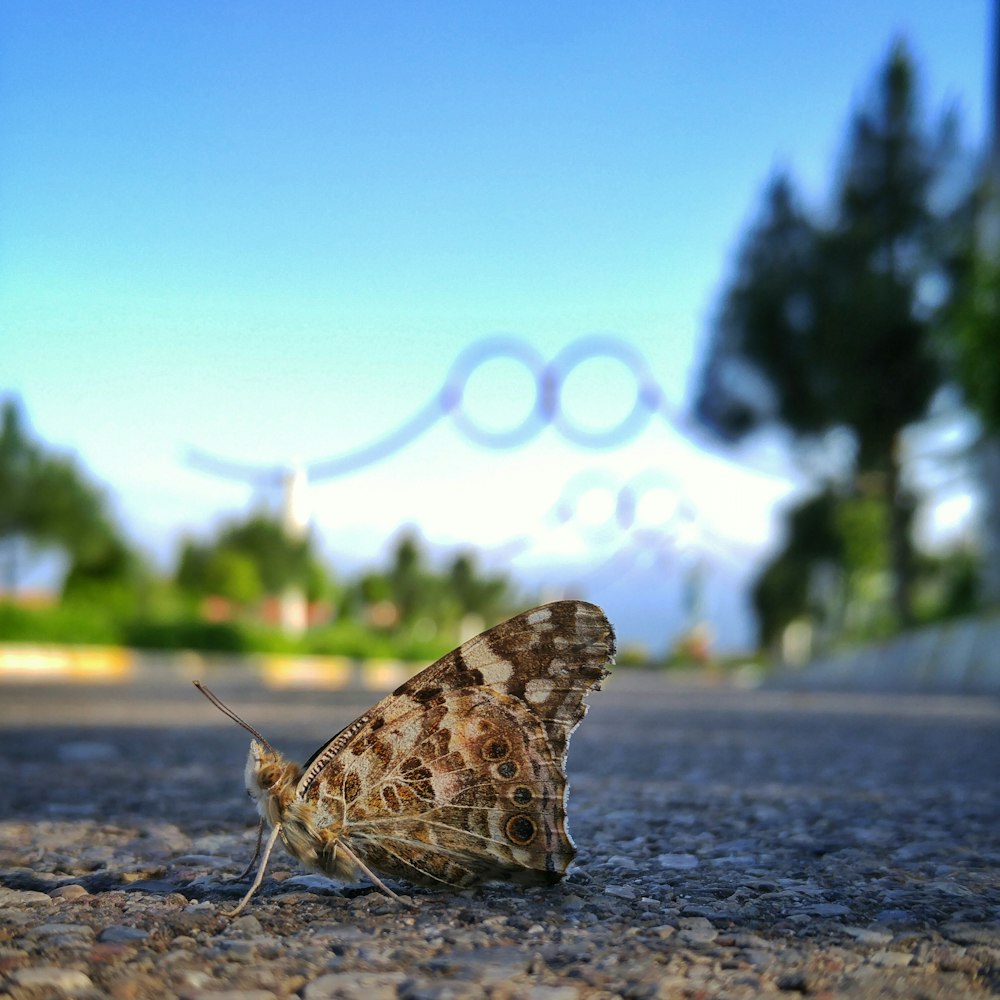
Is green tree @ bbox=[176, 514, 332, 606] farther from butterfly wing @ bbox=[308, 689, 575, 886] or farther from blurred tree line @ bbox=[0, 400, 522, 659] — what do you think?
butterfly wing @ bbox=[308, 689, 575, 886]

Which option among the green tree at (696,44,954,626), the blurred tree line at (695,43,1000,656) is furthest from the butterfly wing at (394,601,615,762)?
the green tree at (696,44,954,626)

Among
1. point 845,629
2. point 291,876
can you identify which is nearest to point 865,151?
point 845,629

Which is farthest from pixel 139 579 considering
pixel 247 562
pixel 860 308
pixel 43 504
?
pixel 860 308

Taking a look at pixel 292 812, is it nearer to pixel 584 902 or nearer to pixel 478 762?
pixel 478 762

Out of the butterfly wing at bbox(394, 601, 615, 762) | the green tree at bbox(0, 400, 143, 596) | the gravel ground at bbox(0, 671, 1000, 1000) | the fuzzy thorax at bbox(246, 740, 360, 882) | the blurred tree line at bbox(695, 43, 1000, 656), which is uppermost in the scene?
the blurred tree line at bbox(695, 43, 1000, 656)

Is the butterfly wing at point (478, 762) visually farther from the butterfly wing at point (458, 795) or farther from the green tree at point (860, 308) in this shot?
the green tree at point (860, 308)

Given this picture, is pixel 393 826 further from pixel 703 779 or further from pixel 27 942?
pixel 703 779

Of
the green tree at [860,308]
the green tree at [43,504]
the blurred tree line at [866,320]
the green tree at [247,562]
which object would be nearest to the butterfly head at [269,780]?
the blurred tree line at [866,320]
